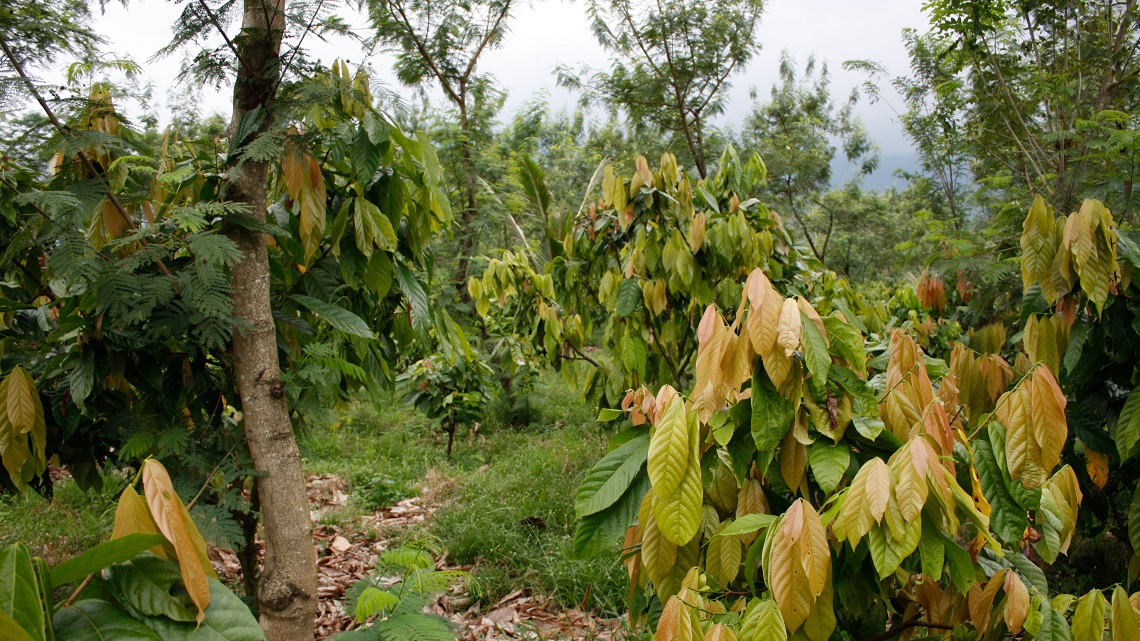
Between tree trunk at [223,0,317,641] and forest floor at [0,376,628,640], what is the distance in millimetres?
359

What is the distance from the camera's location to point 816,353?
836 mm

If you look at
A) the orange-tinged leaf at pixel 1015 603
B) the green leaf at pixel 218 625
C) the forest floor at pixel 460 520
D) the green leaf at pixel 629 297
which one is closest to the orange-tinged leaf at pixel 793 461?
the orange-tinged leaf at pixel 1015 603

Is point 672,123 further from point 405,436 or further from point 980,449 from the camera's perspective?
point 980,449

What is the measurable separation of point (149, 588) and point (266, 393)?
0.54 metres

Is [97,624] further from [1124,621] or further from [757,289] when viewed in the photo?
[1124,621]

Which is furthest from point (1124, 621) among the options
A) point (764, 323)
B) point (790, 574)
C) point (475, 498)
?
point (475, 498)

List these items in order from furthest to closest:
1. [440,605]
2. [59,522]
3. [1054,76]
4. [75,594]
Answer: [1054,76] → [59,522] → [440,605] → [75,594]

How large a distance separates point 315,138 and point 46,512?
3.25 meters

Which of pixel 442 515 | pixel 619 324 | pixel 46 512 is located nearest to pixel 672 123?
pixel 619 324

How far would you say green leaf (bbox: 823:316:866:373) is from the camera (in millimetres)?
910

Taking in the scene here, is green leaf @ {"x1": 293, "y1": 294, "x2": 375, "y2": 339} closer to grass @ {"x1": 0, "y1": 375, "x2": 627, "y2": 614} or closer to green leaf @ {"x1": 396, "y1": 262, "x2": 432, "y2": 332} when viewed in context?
green leaf @ {"x1": 396, "y1": 262, "x2": 432, "y2": 332}

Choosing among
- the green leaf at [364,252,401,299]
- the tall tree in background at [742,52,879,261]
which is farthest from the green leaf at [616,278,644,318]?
the tall tree in background at [742,52,879,261]

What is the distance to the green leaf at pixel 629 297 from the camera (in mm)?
2654

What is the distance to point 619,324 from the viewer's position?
9.82 feet
